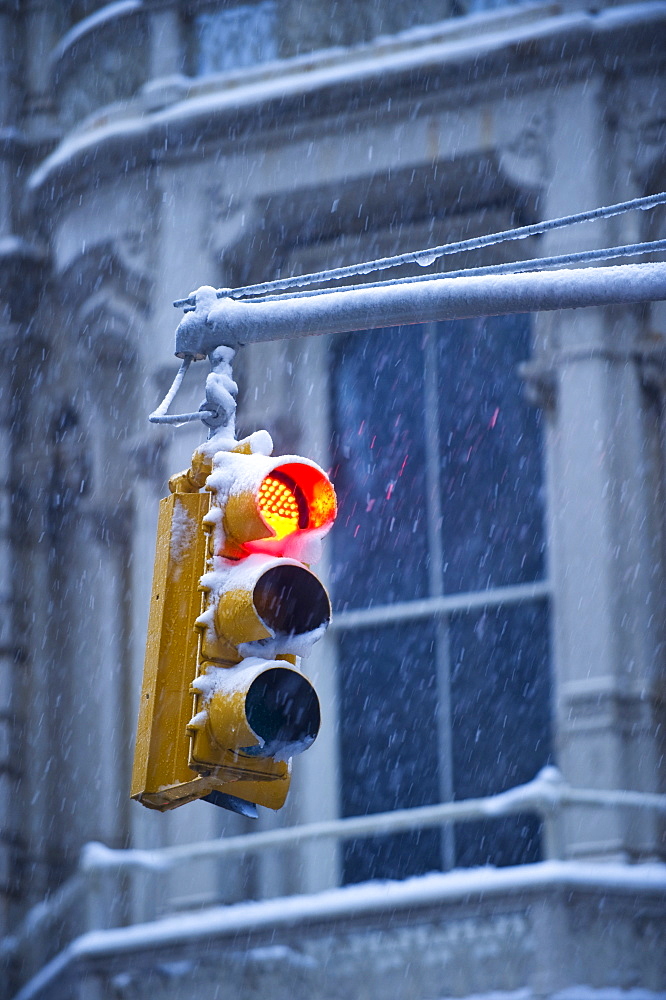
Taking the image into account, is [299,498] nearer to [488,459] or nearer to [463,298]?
[463,298]

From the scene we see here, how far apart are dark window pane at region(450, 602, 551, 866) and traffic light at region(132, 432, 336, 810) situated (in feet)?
22.7

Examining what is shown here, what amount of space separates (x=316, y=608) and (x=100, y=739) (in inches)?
387

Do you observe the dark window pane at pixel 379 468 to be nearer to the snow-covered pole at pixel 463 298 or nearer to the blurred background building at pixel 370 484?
the blurred background building at pixel 370 484

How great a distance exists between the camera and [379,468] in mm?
14000

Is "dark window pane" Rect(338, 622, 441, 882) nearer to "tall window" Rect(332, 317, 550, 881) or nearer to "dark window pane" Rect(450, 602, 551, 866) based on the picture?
"tall window" Rect(332, 317, 550, 881)

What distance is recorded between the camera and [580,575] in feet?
39.7

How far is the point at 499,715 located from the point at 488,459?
1.86 meters

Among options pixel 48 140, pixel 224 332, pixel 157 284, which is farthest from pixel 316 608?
pixel 48 140

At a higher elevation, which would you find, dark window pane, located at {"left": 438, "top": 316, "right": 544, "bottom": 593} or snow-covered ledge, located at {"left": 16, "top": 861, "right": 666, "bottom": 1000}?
dark window pane, located at {"left": 438, "top": 316, "right": 544, "bottom": 593}

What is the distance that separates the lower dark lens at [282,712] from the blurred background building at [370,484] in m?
5.49

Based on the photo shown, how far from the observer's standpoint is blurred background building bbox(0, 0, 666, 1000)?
11539 mm

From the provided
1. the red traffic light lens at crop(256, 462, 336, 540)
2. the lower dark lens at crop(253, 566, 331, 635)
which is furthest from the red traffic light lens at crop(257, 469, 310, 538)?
the lower dark lens at crop(253, 566, 331, 635)

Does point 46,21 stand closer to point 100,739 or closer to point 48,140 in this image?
point 48,140

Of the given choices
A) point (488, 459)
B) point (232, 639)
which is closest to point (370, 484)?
point (488, 459)
